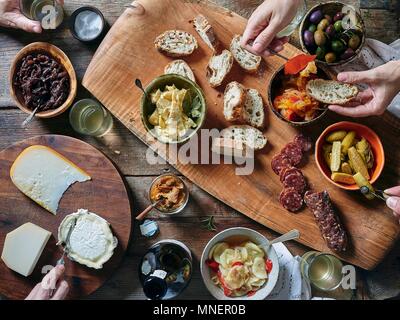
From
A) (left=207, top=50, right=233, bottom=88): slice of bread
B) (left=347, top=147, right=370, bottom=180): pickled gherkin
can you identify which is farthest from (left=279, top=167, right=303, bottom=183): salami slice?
(left=207, top=50, right=233, bottom=88): slice of bread

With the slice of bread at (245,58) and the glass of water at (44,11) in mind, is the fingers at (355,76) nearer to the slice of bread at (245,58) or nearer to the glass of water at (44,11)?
the slice of bread at (245,58)

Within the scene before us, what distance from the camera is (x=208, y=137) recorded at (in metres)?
2.15

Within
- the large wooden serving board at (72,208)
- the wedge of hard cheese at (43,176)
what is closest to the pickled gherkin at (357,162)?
the large wooden serving board at (72,208)

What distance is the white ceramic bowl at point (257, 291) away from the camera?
6.73 ft

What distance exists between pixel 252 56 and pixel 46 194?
106 cm

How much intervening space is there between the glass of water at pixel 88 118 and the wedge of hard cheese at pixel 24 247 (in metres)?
0.47

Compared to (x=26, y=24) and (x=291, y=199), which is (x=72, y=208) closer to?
(x=26, y=24)

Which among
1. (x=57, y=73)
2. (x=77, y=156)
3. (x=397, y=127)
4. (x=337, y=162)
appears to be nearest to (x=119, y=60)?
(x=57, y=73)

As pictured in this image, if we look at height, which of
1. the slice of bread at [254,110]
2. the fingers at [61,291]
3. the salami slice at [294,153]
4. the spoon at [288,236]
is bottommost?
the fingers at [61,291]

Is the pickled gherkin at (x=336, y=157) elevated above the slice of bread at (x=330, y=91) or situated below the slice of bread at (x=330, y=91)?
below

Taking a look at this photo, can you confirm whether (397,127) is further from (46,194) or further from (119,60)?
(46,194)

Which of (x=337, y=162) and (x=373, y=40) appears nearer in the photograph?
(x=337, y=162)

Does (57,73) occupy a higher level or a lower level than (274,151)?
higher
